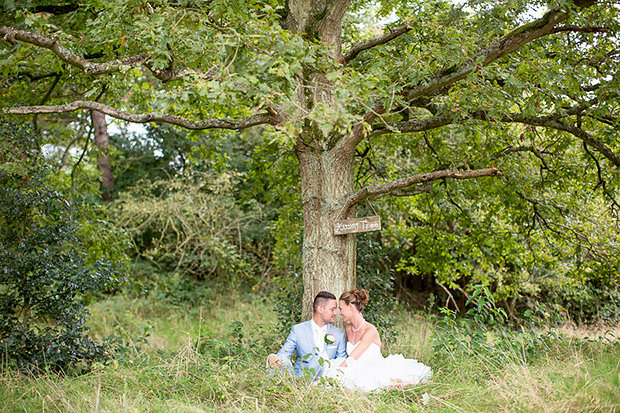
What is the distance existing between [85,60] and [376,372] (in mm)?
4558

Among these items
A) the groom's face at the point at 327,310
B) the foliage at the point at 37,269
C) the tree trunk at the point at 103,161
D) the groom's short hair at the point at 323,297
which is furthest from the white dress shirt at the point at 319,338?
the tree trunk at the point at 103,161

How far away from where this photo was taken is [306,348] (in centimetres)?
557

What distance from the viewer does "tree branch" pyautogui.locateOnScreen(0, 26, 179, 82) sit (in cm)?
549

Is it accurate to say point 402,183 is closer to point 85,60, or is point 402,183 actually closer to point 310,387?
point 310,387

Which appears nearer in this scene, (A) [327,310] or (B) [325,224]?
(A) [327,310]

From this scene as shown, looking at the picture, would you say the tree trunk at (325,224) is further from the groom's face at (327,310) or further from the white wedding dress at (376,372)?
the white wedding dress at (376,372)

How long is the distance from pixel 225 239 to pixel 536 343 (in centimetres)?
934

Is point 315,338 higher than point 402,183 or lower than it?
lower

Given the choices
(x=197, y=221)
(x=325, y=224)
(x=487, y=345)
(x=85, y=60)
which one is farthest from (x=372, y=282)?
(x=197, y=221)

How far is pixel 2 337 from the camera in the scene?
257 inches

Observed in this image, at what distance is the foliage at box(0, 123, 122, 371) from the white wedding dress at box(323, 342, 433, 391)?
344 cm

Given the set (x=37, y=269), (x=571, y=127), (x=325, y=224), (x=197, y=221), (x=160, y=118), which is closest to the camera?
(x=160, y=118)

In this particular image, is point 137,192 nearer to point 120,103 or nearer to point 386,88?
point 120,103

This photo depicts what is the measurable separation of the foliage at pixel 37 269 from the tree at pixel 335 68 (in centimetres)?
109
